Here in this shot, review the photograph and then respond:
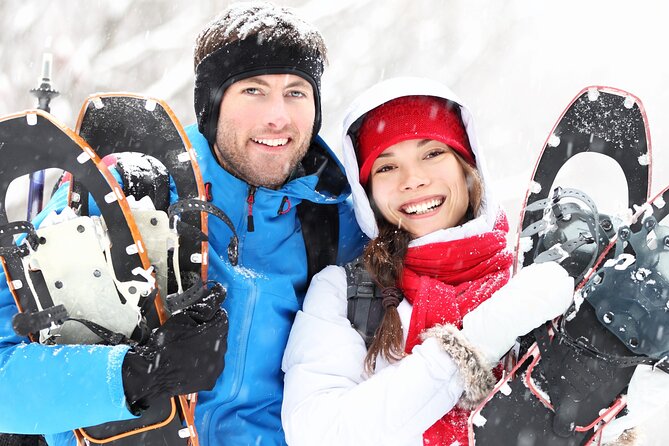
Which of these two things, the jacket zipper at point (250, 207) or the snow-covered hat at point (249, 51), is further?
the snow-covered hat at point (249, 51)

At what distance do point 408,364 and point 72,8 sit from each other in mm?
12463

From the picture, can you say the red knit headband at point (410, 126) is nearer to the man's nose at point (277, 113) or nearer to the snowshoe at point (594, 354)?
the man's nose at point (277, 113)

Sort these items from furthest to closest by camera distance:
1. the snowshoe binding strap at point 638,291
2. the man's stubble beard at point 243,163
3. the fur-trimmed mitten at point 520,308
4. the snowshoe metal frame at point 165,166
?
the man's stubble beard at point 243,163, the snowshoe metal frame at point 165,166, the fur-trimmed mitten at point 520,308, the snowshoe binding strap at point 638,291

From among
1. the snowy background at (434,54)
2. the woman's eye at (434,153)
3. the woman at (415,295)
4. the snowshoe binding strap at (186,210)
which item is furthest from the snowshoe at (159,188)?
the snowy background at (434,54)

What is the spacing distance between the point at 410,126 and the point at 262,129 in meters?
0.58

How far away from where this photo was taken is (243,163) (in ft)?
8.05

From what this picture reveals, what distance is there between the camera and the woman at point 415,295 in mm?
1820

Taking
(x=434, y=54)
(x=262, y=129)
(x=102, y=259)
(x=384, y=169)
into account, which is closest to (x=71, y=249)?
(x=102, y=259)

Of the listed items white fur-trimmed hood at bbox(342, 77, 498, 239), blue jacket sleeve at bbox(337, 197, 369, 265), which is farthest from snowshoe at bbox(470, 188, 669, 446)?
blue jacket sleeve at bbox(337, 197, 369, 265)

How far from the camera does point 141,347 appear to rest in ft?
6.23

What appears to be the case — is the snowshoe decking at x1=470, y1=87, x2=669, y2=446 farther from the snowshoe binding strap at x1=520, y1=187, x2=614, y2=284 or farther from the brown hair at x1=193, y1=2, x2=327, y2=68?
the brown hair at x1=193, y1=2, x2=327, y2=68

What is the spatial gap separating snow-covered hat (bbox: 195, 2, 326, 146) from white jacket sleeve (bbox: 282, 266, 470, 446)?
94 cm

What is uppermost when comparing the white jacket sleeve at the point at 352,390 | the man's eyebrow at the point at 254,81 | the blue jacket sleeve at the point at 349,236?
the man's eyebrow at the point at 254,81

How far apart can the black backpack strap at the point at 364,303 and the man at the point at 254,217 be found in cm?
23
